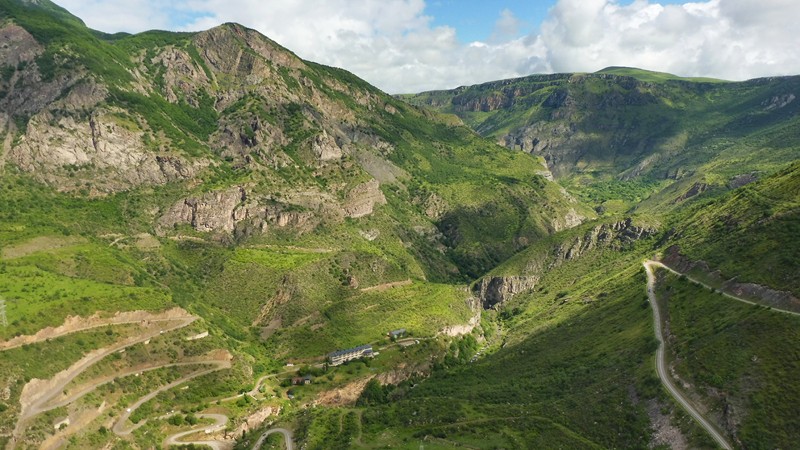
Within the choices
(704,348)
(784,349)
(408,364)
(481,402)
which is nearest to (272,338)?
(408,364)

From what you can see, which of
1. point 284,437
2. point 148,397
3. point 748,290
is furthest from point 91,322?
point 748,290

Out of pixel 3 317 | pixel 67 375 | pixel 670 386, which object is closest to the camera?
pixel 670 386

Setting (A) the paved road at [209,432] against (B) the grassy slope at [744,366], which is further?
(A) the paved road at [209,432]

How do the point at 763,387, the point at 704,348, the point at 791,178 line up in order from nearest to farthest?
1. the point at 763,387
2. the point at 704,348
3. the point at 791,178

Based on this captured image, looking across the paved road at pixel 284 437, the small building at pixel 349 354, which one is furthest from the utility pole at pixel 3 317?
the small building at pixel 349 354

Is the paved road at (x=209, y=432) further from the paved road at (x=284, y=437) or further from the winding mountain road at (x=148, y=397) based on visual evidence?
the paved road at (x=284, y=437)

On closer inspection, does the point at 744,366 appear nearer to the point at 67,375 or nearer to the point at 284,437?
the point at 284,437

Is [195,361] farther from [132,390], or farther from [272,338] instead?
[272,338]

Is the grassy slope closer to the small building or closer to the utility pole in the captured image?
the small building
